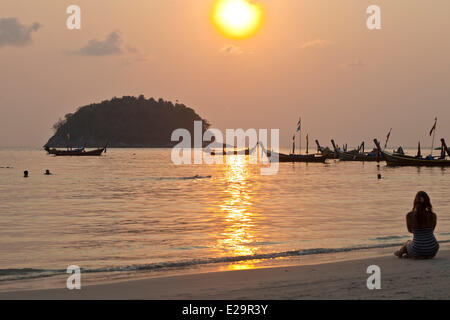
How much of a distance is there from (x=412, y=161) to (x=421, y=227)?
67.6 meters

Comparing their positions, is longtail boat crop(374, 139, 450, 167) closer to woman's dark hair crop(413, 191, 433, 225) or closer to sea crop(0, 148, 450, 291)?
sea crop(0, 148, 450, 291)

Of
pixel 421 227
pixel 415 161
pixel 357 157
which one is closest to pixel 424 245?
pixel 421 227

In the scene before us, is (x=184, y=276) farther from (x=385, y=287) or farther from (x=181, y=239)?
(x=181, y=239)

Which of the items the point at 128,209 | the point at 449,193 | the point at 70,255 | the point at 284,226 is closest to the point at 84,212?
the point at 128,209

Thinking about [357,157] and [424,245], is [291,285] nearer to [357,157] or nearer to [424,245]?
[424,245]

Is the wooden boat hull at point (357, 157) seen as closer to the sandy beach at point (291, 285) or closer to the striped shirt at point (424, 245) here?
the striped shirt at point (424, 245)

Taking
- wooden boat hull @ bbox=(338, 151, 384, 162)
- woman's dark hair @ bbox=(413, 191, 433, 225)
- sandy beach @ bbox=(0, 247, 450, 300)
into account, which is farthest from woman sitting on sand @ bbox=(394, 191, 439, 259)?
wooden boat hull @ bbox=(338, 151, 384, 162)

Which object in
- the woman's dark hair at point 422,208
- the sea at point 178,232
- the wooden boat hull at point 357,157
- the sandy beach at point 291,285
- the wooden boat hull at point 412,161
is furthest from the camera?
the wooden boat hull at point 357,157

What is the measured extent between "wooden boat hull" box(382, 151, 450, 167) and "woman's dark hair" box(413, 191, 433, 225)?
217 feet

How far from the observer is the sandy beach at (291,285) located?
28.2 feet

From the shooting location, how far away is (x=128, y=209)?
28156 mm

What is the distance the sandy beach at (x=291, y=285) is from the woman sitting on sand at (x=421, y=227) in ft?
0.73

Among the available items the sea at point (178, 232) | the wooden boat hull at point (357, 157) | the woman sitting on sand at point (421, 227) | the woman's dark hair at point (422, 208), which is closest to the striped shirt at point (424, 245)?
the woman sitting on sand at point (421, 227)
